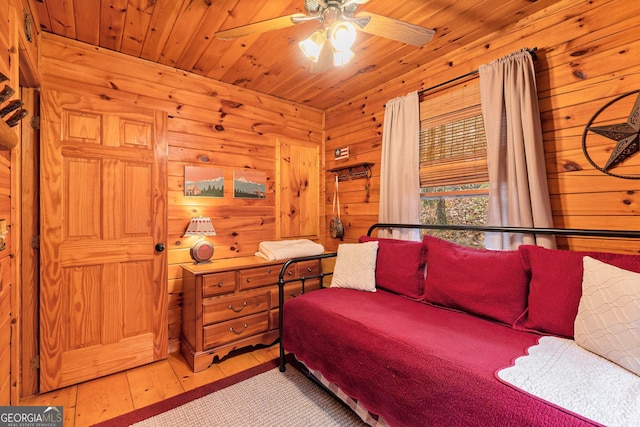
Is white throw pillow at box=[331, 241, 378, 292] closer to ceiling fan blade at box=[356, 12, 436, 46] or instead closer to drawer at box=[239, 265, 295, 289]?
drawer at box=[239, 265, 295, 289]

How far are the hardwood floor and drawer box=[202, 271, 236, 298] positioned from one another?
0.58 m

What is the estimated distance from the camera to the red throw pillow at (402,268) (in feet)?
6.73

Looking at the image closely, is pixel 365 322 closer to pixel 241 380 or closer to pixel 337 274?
pixel 337 274

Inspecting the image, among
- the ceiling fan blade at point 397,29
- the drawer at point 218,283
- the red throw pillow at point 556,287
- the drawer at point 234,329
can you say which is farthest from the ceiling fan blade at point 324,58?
the drawer at point 234,329

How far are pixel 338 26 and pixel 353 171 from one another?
1888mm

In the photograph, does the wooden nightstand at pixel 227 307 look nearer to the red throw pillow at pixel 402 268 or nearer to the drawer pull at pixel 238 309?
the drawer pull at pixel 238 309

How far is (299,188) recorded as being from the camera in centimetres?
336

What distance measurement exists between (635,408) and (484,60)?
2.17 metres

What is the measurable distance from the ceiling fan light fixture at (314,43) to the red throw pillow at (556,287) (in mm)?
1637

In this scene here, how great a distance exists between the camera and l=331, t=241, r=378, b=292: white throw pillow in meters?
2.22

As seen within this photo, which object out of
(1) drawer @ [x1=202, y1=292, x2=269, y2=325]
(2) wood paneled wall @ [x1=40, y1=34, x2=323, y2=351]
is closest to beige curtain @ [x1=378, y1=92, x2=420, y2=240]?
(2) wood paneled wall @ [x1=40, y1=34, x2=323, y2=351]

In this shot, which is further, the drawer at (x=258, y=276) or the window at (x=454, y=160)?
the drawer at (x=258, y=276)

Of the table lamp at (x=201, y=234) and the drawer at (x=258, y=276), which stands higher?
the table lamp at (x=201, y=234)

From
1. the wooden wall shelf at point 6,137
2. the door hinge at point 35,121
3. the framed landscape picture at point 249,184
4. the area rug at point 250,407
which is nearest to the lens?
the wooden wall shelf at point 6,137
